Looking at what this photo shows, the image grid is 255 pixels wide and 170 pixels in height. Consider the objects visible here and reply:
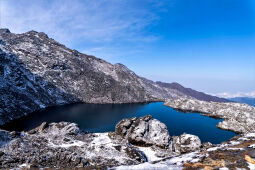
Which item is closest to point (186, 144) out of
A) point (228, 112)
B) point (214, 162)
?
point (214, 162)

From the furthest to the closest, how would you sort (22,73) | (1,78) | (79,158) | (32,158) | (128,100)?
(128,100) < (22,73) < (1,78) < (79,158) < (32,158)

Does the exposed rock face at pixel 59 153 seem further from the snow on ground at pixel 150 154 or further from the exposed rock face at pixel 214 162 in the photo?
the exposed rock face at pixel 214 162

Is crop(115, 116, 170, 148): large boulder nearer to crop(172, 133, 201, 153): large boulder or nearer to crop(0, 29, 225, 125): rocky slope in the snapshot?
crop(172, 133, 201, 153): large boulder

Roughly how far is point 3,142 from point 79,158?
55.8 feet

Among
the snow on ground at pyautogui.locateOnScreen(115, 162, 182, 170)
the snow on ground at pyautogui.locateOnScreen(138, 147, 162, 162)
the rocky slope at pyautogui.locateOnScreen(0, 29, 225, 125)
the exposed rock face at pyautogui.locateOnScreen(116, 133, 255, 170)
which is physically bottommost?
the snow on ground at pyautogui.locateOnScreen(138, 147, 162, 162)

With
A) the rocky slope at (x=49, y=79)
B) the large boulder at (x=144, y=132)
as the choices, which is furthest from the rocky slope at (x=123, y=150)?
the rocky slope at (x=49, y=79)

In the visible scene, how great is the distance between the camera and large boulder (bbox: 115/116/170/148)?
4600cm

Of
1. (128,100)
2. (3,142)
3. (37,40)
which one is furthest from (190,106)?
(37,40)

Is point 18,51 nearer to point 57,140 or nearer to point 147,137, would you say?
point 57,140

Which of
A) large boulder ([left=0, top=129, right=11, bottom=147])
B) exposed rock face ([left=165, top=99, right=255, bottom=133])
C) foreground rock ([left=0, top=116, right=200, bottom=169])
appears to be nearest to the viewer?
foreground rock ([left=0, top=116, right=200, bottom=169])

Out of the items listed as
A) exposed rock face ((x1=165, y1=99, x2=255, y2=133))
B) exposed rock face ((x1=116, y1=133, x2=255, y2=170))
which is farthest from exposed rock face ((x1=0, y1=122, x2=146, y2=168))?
exposed rock face ((x1=165, y1=99, x2=255, y2=133))

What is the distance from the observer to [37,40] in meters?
160

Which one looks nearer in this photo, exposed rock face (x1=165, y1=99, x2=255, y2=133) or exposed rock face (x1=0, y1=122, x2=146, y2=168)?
exposed rock face (x1=0, y1=122, x2=146, y2=168)

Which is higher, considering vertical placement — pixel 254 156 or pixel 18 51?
pixel 18 51
